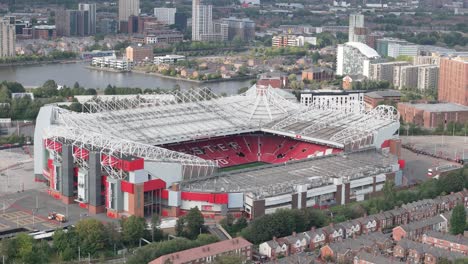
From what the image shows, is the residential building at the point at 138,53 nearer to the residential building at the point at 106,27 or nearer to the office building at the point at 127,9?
the residential building at the point at 106,27

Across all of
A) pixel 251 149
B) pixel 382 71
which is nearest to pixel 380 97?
pixel 382 71

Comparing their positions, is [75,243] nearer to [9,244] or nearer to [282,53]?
[9,244]

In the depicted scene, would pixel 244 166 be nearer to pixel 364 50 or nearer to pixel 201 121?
pixel 201 121

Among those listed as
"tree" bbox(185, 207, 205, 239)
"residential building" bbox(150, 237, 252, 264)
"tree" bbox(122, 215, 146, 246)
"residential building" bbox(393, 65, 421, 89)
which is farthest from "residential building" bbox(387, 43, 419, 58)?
"residential building" bbox(150, 237, 252, 264)

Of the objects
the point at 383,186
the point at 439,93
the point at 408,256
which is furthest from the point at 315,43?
the point at 408,256

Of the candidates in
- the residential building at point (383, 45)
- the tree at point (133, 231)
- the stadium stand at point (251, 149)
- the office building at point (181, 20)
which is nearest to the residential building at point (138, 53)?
the residential building at point (383, 45)

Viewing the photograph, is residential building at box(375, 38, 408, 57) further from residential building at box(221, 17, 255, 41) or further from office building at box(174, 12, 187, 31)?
office building at box(174, 12, 187, 31)
